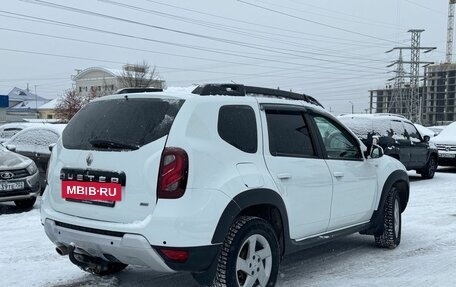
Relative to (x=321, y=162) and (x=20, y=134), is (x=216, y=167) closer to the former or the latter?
(x=321, y=162)

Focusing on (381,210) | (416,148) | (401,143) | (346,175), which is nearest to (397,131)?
(401,143)

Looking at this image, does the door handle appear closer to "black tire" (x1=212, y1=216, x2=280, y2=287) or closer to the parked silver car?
"black tire" (x1=212, y1=216, x2=280, y2=287)

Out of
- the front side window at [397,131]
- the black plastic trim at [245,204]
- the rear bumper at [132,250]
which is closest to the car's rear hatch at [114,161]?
the rear bumper at [132,250]

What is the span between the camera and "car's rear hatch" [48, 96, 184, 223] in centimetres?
380

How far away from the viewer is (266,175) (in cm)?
431

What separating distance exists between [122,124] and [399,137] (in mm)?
10718

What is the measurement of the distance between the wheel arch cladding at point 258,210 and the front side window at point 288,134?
428mm

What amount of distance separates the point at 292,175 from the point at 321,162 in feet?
1.83

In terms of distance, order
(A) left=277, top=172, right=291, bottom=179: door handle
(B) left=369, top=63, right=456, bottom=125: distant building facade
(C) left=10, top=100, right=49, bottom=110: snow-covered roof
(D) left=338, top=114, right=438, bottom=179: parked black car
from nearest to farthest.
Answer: (A) left=277, top=172, right=291, bottom=179: door handle
(D) left=338, top=114, right=438, bottom=179: parked black car
(C) left=10, top=100, right=49, bottom=110: snow-covered roof
(B) left=369, top=63, right=456, bottom=125: distant building facade

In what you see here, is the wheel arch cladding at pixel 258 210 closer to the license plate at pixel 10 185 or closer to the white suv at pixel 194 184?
the white suv at pixel 194 184

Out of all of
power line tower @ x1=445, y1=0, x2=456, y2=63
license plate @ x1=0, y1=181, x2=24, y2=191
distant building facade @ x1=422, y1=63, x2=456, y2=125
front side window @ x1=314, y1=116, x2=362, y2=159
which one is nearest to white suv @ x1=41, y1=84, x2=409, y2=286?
front side window @ x1=314, y1=116, x2=362, y2=159

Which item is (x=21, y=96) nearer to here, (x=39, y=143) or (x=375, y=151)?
(x=39, y=143)

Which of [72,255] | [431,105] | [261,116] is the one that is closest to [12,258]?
[72,255]

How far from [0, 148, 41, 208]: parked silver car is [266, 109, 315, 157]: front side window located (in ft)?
18.1
